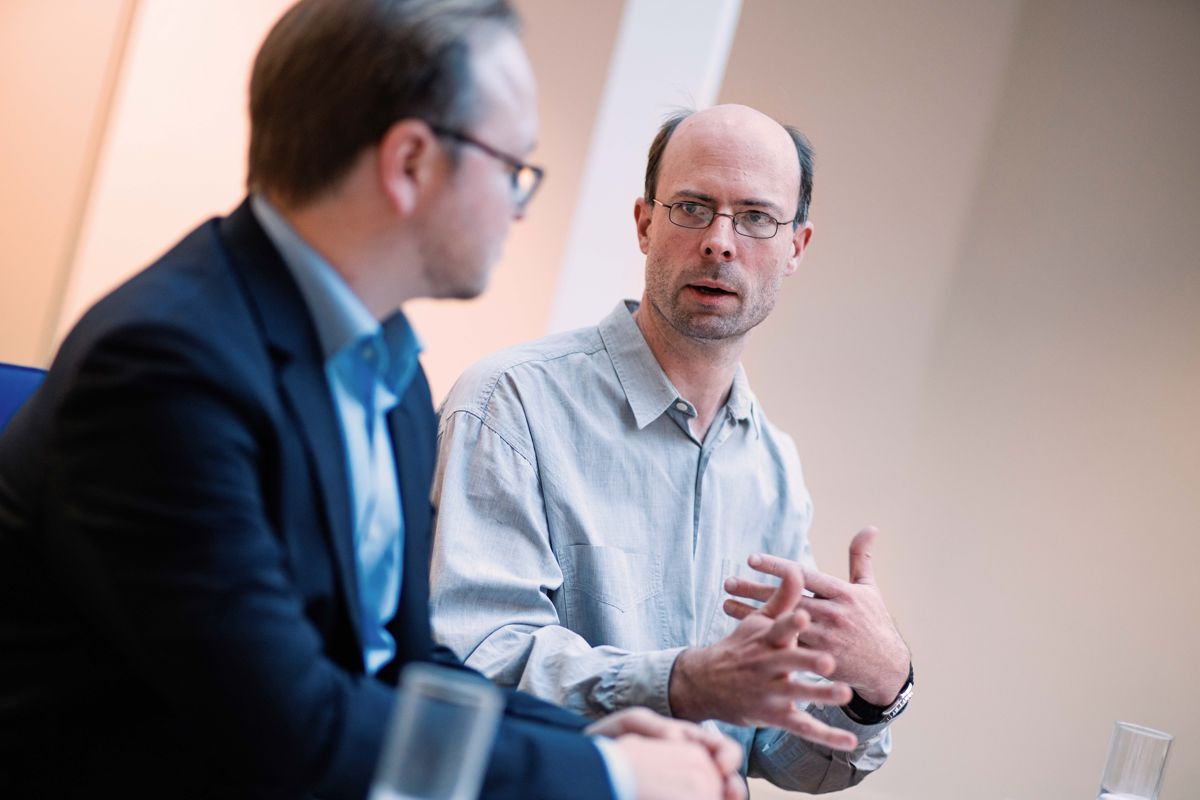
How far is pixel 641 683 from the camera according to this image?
1.55 metres

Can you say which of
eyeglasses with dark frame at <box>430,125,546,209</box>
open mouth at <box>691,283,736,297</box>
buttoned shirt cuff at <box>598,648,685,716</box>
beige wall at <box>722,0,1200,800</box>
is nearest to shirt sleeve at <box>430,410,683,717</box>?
buttoned shirt cuff at <box>598,648,685,716</box>

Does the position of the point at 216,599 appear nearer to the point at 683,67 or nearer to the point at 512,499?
the point at 512,499

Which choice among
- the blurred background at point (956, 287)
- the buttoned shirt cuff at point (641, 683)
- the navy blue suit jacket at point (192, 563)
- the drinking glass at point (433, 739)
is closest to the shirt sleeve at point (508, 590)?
the buttoned shirt cuff at point (641, 683)

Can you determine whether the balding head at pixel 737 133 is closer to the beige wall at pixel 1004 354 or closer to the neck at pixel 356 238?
the neck at pixel 356 238

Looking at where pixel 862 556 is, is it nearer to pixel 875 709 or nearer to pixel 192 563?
pixel 875 709

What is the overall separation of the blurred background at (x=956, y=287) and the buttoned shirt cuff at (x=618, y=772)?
2639mm

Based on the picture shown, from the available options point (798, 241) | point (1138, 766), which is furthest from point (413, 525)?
point (798, 241)

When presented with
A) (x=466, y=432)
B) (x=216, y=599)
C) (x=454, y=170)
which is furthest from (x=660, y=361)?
(x=216, y=599)

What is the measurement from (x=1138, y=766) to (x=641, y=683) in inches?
26.1

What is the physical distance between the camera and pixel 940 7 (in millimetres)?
4230

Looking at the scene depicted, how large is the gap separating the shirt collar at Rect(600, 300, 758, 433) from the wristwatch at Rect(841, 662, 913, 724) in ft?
1.76

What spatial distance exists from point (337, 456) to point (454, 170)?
0.27 meters

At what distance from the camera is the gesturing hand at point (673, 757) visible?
3.39ft

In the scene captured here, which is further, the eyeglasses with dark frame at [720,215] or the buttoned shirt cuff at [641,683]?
the eyeglasses with dark frame at [720,215]
